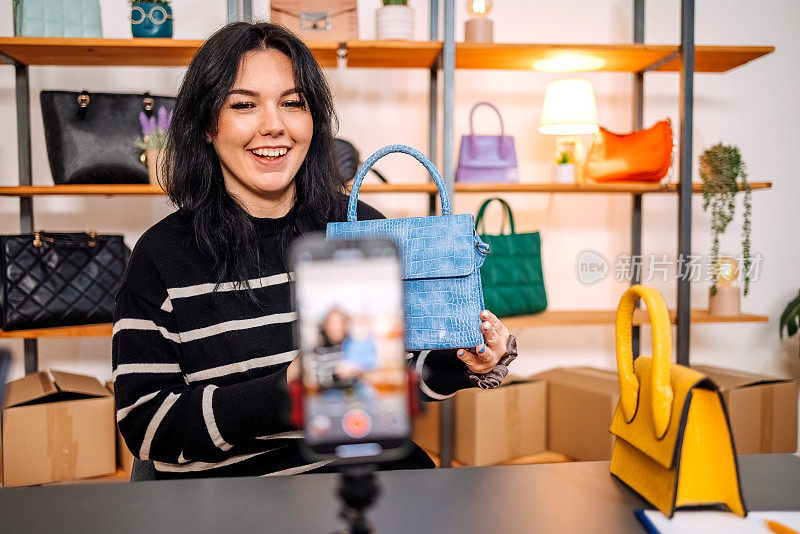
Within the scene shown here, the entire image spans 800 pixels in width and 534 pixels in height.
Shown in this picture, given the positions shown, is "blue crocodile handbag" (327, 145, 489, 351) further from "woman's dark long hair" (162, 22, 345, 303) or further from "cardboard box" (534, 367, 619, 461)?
"cardboard box" (534, 367, 619, 461)

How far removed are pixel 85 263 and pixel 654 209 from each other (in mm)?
2450

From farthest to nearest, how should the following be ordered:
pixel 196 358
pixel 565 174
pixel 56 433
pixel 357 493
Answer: pixel 565 174 < pixel 56 433 < pixel 196 358 < pixel 357 493

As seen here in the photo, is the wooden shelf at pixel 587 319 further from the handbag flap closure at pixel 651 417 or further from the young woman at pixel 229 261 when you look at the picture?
the handbag flap closure at pixel 651 417

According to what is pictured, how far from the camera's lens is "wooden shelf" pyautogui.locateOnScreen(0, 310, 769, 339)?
7.21 feet

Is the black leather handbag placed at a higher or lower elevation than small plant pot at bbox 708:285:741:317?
higher

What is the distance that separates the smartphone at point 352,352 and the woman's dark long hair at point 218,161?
78cm

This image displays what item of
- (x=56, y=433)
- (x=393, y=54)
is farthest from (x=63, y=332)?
(x=393, y=54)

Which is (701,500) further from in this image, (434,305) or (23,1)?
(23,1)

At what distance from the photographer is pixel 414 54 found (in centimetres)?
238

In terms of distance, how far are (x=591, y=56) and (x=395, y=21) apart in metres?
0.78

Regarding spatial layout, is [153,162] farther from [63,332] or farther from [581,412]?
[581,412]

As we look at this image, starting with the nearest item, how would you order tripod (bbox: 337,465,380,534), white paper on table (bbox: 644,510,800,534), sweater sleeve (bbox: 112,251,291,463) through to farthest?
tripod (bbox: 337,465,380,534)
white paper on table (bbox: 644,510,800,534)
sweater sleeve (bbox: 112,251,291,463)

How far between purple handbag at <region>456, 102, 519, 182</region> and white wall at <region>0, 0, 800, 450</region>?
1.22 ft

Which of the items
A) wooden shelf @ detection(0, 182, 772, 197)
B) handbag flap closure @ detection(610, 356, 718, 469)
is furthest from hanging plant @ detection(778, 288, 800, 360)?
handbag flap closure @ detection(610, 356, 718, 469)
